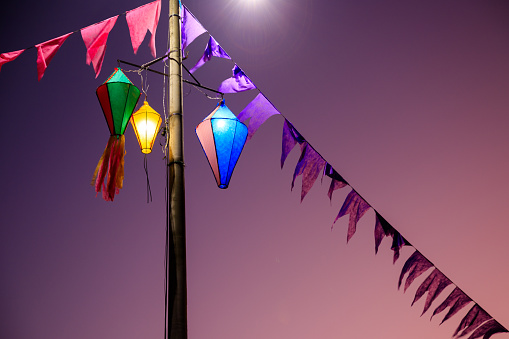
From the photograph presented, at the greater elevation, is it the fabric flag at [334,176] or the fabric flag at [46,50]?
the fabric flag at [46,50]

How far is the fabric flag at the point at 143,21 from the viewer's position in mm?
4363

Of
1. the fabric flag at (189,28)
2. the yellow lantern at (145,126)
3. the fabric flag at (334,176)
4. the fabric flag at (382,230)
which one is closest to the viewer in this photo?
the yellow lantern at (145,126)

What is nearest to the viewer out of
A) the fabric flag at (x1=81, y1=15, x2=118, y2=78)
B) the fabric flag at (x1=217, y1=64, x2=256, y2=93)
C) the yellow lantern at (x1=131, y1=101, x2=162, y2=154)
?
the yellow lantern at (x1=131, y1=101, x2=162, y2=154)

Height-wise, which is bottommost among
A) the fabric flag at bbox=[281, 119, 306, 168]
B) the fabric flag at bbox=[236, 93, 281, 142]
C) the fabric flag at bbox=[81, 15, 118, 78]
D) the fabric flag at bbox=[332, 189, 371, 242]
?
the fabric flag at bbox=[332, 189, 371, 242]

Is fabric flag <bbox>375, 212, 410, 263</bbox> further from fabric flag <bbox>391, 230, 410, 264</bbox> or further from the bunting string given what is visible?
the bunting string

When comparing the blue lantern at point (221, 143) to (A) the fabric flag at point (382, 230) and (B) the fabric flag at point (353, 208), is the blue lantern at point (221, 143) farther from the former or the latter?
(A) the fabric flag at point (382, 230)

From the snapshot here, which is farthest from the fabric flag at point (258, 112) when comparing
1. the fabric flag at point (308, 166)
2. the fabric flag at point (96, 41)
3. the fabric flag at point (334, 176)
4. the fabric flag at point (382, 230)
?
the fabric flag at point (382, 230)

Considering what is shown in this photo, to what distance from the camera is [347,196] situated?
5.17m

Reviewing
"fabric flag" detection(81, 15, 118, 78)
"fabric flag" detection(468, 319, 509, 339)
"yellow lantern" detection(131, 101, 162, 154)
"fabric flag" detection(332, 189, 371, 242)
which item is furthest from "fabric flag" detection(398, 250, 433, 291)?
"fabric flag" detection(81, 15, 118, 78)

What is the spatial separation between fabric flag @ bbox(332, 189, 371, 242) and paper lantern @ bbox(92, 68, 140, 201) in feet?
8.34

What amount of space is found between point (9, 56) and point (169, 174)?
232cm

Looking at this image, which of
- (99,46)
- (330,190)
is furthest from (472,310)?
(99,46)

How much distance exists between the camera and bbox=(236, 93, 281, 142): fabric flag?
490 cm

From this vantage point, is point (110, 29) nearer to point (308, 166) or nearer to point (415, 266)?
point (308, 166)
